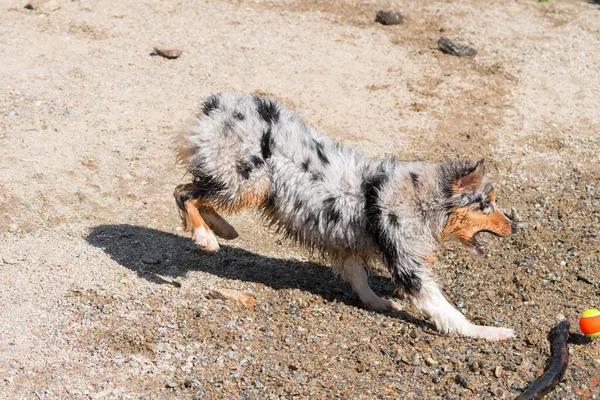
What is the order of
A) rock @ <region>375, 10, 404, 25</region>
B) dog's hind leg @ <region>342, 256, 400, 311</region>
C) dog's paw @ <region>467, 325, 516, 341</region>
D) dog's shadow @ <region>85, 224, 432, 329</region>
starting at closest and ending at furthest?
1. dog's paw @ <region>467, 325, 516, 341</region>
2. dog's hind leg @ <region>342, 256, 400, 311</region>
3. dog's shadow @ <region>85, 224, 432, 329</region>
4. rock @ <region>375, 10, 404, 25</region>

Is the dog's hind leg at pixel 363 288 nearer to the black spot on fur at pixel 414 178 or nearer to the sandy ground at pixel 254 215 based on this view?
the sandy ground at pixel 254 215

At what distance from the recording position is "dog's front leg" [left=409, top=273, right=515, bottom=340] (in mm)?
6734

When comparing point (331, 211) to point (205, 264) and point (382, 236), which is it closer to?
point (382, 236)

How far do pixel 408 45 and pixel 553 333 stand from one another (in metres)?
6.91

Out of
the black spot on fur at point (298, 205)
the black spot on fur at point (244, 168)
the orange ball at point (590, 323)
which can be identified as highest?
the black spot on fur at point (244, 168)

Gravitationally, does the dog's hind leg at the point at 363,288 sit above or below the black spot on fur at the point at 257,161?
below

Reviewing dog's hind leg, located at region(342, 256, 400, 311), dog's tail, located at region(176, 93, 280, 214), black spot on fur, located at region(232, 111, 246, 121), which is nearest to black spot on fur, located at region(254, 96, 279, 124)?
dog's tail, located at region(176, 93, 280, 214)

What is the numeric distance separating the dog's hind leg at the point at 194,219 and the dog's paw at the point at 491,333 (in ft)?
7.42

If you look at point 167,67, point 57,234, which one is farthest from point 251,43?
point 57,234

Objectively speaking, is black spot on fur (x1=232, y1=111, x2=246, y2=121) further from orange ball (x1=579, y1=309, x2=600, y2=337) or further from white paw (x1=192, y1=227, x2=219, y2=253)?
orange ball (x1=579, y1=309, x2=600, y2=337)

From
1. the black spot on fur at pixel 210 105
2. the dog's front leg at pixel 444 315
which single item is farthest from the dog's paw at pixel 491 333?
the black spot on fur at pixel 210 105

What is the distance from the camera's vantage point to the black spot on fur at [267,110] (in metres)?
7.05

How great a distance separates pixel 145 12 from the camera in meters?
13.0

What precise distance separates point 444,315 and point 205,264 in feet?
7.88
